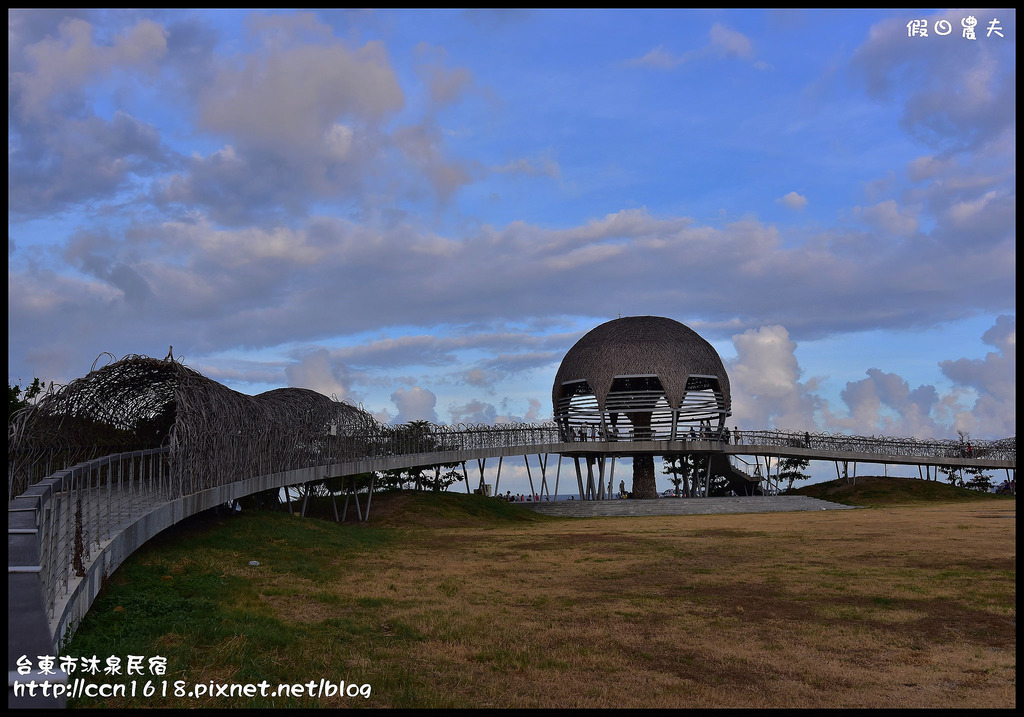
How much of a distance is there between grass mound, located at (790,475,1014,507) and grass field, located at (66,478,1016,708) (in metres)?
25.7

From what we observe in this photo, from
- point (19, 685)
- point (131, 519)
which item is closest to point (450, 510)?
point (131, 519)

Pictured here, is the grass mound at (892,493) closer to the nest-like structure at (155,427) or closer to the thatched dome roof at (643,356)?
the thatched dome roof at (643,356)

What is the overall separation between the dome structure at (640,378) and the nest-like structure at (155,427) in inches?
1026

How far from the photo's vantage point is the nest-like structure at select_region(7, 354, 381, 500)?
16875 millimetres

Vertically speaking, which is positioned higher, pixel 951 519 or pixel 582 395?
pixel 582 395

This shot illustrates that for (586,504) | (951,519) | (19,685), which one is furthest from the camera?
(586,504)

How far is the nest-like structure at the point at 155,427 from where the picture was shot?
16.9 m

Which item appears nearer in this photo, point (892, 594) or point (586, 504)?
point (892, 594)

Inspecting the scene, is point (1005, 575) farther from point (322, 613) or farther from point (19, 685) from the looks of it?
point (19, 685)

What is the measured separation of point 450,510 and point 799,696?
1034 inches

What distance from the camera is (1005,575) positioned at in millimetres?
15359

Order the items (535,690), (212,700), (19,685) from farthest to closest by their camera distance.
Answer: (535,690) → (212,700) → (19,685)

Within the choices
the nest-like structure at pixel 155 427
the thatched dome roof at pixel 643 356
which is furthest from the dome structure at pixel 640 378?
the nest-like structure at pixel 155 427

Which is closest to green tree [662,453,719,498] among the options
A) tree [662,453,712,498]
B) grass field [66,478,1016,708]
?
tree [662,453,712,498]
